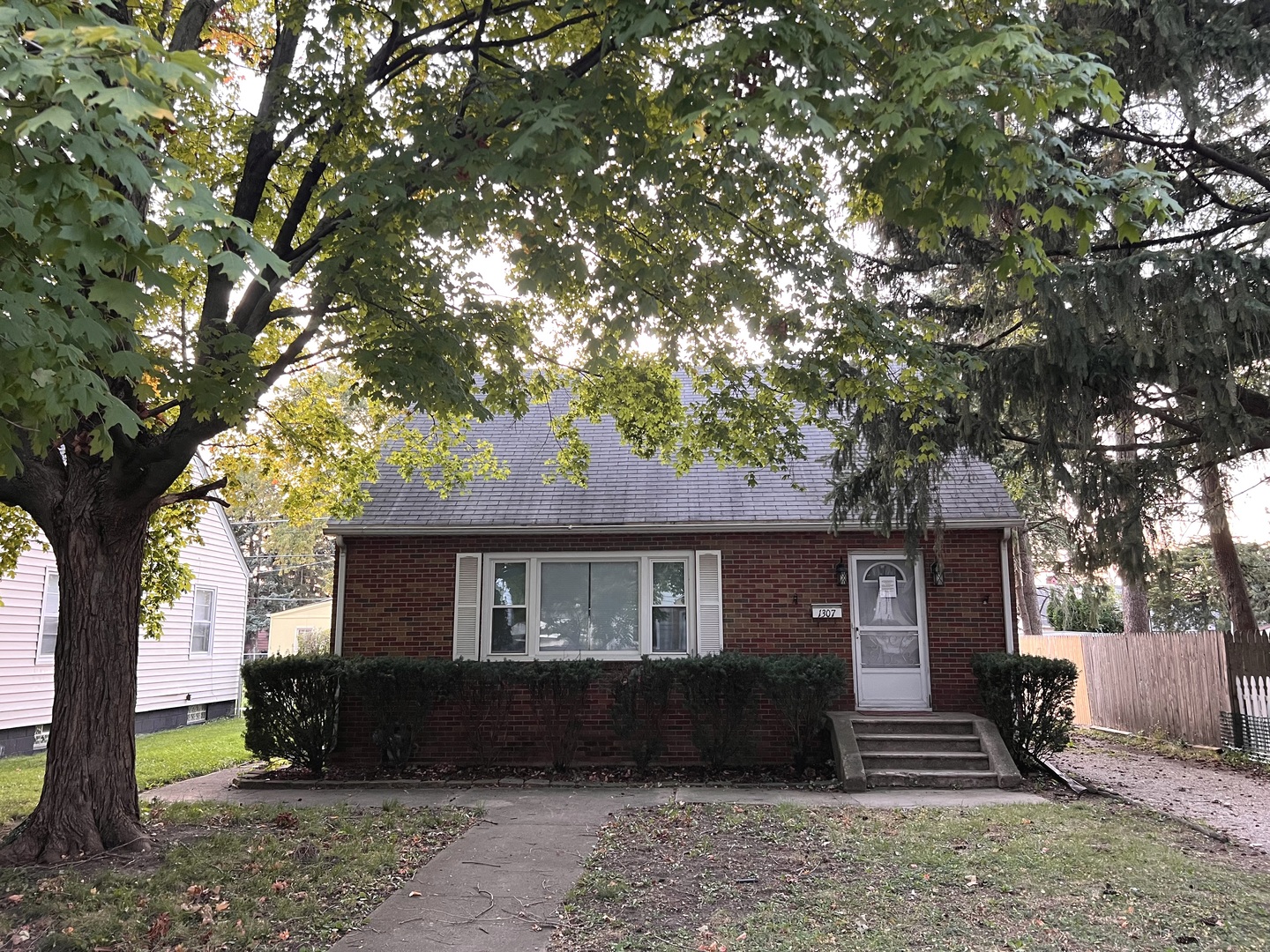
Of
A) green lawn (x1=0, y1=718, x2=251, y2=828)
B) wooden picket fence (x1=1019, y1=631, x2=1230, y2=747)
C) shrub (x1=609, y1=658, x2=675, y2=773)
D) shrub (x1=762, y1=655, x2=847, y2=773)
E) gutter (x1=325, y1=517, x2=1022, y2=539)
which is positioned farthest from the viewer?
wooden picket fence (x1=1019, y1=631, x2=1230, y2=747)

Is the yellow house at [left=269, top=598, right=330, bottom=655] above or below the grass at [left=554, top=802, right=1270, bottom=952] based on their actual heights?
above

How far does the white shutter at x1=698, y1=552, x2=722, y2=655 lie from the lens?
11359 mm

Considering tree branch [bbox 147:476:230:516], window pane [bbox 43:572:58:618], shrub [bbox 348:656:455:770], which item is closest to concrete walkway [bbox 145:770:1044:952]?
shrub [bbox 348:656:455:770]

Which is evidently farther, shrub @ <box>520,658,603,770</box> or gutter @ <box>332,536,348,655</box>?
gutter @ <box>332,536,348,655</box>

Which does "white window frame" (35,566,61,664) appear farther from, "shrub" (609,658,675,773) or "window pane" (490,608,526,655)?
"shrub" (609,658,675,773)

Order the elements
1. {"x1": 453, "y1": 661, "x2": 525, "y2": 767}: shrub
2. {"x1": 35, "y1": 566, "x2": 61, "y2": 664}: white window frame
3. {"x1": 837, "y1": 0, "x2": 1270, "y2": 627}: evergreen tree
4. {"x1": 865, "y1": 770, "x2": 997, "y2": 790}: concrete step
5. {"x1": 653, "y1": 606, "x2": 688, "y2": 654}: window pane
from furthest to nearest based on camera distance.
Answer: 1. {"x1": 35, "y1": 566, "x2": 61, "y2": 664}: white window frame
2. {"x1": 653, "y1": 606, "x2": 688, "y2": 654}: window pane
3. {"x1": 453, "y1": 661, "x2": 525, "y2": 767}: shrub
4. {"x1": 865, "y1": 770, "x2": 997, "y2": 790}: concrete step
5. {"x1": 837, "y1": 0, "x2": 1270, "y2": 627}: evergreen tree

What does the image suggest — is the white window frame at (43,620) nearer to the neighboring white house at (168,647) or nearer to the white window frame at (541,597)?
the neighboring white house at (168,647)

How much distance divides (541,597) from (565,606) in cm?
36

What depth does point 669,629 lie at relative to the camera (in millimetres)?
11555

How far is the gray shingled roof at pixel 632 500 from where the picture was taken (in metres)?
11.4

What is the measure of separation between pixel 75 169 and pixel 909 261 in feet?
26.2

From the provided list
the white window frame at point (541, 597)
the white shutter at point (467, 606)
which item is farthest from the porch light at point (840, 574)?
the white shutter at point (467, 606)

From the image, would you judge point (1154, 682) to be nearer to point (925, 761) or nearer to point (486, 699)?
point (925, 761)

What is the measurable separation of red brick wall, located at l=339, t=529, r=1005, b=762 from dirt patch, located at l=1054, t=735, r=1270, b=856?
1.98m
